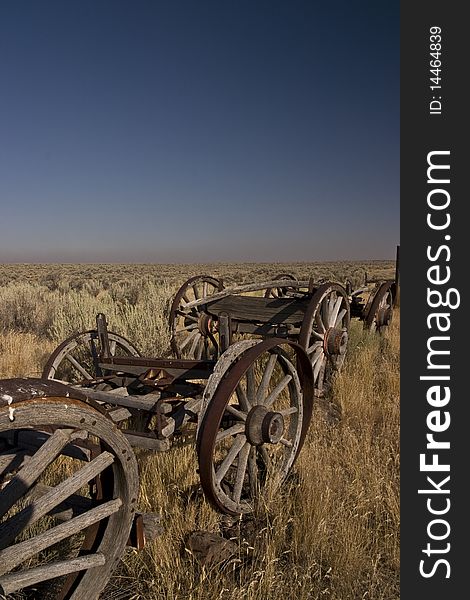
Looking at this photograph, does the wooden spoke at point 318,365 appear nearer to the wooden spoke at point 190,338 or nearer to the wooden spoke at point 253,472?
the wooden spoke at point 190,338

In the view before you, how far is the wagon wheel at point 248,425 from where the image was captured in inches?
101

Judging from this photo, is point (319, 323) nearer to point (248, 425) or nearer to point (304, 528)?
point (248, 425)

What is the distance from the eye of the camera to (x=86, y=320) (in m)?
7.44

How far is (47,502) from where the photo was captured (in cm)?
180

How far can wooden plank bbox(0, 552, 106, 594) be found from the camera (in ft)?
5.40

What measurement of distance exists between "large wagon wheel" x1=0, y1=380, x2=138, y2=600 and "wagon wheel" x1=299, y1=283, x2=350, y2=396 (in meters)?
3.21

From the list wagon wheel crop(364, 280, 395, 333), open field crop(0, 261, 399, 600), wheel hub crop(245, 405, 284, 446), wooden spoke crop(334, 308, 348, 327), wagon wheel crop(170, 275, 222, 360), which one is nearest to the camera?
open field crop(0, 261, 399, 600)

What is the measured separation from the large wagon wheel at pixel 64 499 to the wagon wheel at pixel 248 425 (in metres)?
0.58

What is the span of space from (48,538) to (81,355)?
4808 mm

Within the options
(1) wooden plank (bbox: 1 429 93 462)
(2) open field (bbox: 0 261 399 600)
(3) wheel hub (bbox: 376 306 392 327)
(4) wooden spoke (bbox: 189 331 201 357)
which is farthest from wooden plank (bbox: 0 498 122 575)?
(3) wheel hub (bbox: 376 306 392 327)

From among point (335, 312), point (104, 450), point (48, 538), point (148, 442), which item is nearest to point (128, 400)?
point (148, 442)

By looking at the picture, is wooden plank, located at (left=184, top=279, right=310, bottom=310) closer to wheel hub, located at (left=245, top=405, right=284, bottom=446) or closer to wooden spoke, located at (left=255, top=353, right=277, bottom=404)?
wooden spoke, located at (left=255, top=353, right=277, bottom=404)

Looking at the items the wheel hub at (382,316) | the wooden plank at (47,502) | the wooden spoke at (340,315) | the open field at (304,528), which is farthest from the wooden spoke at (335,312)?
the wooden plank at (47,502)

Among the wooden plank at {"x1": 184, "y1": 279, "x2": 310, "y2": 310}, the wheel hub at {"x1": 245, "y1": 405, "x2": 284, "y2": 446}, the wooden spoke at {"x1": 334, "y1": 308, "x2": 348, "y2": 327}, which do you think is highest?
the wooden plank at {"x1": 184, "y1": 279, "x2": 310, "y2": 310}
